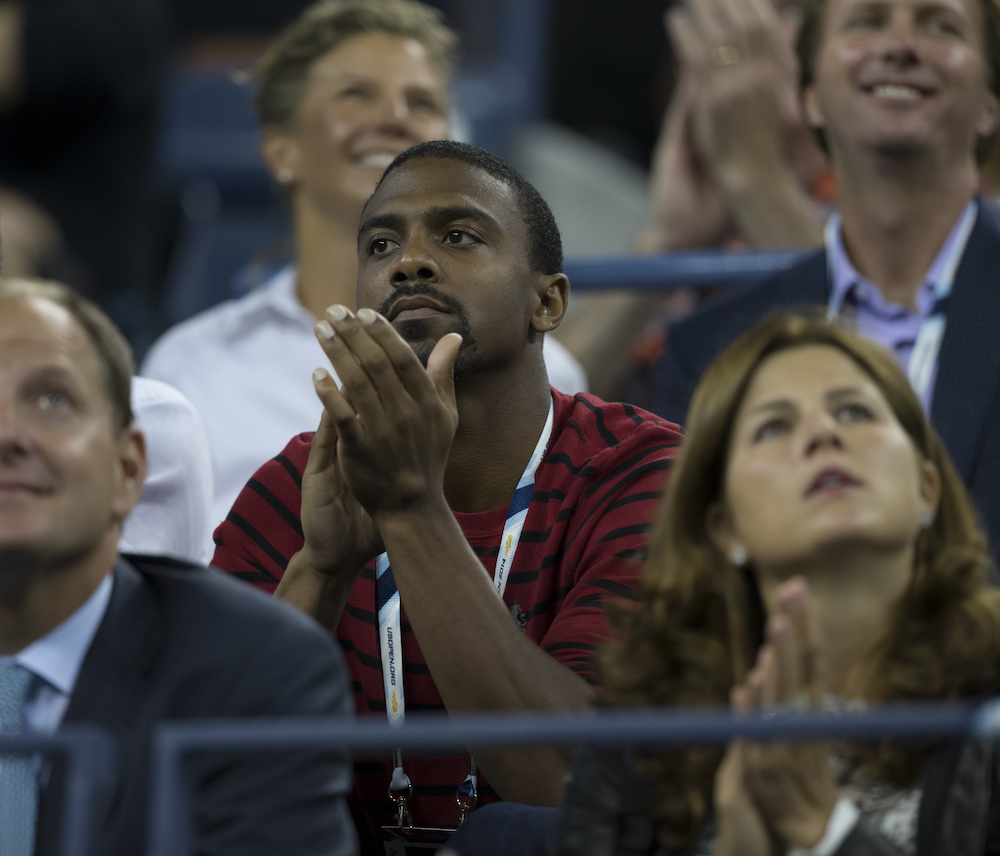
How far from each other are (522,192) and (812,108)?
3.72ft

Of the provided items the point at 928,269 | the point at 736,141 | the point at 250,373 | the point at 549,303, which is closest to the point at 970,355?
the point at 928,269

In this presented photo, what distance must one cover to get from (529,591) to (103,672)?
552 mm

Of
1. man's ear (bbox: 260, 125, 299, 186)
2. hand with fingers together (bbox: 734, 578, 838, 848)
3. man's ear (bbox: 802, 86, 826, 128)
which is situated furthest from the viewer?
man's ear (bbox: 260, 125, 299, 186)

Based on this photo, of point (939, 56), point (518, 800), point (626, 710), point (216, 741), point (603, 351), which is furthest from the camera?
point (603, 351)

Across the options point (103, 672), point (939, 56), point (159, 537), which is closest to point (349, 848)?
point (103, 672)

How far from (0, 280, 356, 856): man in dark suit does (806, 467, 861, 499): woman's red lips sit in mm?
490

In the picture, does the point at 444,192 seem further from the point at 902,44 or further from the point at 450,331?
the point at 902,44

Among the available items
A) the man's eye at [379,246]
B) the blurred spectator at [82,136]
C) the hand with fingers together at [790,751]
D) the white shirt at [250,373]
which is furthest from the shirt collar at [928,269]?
the blurred spectator at [82,136]

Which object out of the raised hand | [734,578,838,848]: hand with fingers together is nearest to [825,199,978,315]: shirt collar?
the raised hand

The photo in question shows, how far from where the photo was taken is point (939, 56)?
279cm

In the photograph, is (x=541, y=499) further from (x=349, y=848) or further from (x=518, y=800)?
(x=349, y=848)

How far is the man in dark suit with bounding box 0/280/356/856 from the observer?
4.35 feet

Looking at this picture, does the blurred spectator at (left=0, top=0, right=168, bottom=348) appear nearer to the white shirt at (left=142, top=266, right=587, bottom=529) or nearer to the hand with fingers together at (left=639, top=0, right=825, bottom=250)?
the white shirt at (left=142, top=266, right=587, bottom=529)

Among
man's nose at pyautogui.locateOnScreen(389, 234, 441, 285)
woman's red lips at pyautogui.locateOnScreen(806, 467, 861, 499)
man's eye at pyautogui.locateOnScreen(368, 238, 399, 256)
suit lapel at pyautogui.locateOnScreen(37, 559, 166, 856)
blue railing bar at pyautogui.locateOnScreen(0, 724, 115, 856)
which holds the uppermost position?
man's eye at pyautogui.locateOnScreen(368, 238, 399, 256)
